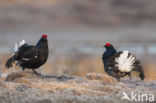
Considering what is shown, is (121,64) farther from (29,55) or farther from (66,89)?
(66,89)

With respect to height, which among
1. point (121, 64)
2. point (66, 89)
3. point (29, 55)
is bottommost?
point (66, 89)

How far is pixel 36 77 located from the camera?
1343cm

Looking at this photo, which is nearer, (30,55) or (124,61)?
(124,61)

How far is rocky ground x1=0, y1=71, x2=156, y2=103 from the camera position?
10.8 meters

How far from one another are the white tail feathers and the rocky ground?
40cm

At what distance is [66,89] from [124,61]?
221cm

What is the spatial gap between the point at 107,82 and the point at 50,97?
2.31 metres

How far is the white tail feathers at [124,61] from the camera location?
43.6 ft

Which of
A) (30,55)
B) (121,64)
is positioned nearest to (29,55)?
(30,55)

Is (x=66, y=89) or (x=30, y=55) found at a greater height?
(x=30, y=55)

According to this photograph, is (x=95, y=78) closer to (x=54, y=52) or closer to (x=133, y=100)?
(x=133, y=100)

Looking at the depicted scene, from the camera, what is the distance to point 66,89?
455 inches

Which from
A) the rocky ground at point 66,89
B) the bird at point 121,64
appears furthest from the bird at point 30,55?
the bird at point 121,64

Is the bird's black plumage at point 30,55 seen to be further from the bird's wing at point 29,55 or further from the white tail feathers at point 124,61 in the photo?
the white tail feathers at point 124,61
